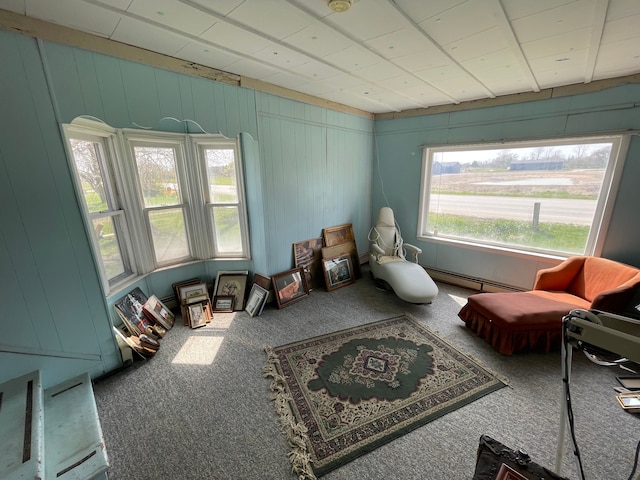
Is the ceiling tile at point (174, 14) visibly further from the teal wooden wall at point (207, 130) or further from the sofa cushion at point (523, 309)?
the sofa cushion at point (523, 309)

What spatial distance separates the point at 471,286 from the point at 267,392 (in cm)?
306

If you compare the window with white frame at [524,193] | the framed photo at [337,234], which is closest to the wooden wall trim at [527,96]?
the window with white frame at [524,193]

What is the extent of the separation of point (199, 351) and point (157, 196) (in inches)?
67.4

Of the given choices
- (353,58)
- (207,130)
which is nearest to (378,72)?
(353,58)

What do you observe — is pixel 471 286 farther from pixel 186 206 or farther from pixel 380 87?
pixel 186 206

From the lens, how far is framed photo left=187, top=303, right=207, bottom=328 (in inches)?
109

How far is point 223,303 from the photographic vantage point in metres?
3.11

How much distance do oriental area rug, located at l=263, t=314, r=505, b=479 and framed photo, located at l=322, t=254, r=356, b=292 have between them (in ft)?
3.41

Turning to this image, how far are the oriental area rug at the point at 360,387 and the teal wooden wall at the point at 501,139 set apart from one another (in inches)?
61.2

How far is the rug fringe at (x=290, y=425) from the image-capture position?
4.74 ft

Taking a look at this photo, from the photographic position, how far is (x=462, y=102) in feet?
11.0

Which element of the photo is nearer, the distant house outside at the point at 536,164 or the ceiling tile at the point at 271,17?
the ceiling tile at the point at 271,17

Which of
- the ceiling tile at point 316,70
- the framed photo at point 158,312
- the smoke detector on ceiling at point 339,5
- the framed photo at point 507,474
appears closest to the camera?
the framed photo at point 507,474

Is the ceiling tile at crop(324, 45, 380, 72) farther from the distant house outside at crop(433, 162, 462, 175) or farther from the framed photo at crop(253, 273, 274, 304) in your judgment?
the framed photo at crop(253, 273, 274, 304)
